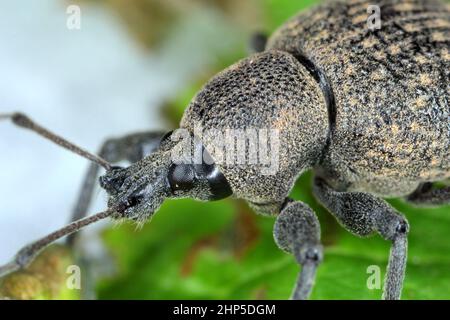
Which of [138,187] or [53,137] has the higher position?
[53,137]

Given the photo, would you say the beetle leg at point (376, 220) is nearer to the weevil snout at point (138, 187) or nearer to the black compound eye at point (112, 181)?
the weevil snout at point (138, 187)

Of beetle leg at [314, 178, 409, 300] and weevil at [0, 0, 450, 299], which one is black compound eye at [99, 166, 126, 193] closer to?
weevil at [0, 0, 450, 299]

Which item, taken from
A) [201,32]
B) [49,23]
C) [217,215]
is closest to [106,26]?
[49,23]

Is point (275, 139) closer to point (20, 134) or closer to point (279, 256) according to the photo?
point (279, 256)

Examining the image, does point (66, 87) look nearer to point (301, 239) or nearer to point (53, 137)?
point (53, 137)

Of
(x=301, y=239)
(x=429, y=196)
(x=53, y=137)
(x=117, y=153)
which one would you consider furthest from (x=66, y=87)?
(x=429, y=196)

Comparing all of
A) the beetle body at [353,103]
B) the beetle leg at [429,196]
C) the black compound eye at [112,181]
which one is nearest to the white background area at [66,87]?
the black compound eye at [112,181]

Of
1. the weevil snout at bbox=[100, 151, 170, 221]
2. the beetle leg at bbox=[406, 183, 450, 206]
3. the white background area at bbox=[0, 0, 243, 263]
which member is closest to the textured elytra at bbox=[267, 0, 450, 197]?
the beetle leg at bbox=[406, 183, 450, 206]
